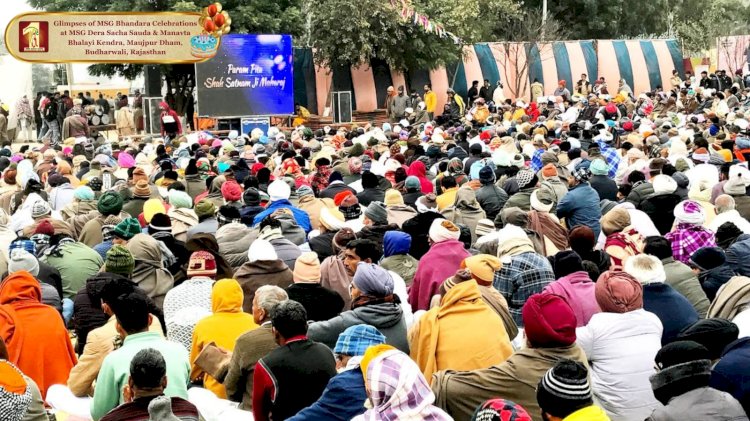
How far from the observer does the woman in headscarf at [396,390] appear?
4.10 m

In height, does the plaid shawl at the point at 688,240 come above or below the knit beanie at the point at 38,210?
below

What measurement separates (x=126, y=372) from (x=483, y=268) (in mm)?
2333

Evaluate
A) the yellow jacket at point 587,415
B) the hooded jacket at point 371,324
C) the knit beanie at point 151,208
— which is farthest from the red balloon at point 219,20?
the yellow jacket at point 587,415

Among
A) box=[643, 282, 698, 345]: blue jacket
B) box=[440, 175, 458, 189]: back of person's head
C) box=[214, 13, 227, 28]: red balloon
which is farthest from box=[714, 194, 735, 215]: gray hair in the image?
box=[214, 13, 227, 28]: red balloon

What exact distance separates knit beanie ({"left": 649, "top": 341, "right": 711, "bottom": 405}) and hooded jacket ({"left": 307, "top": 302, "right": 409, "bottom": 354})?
5.37 feet

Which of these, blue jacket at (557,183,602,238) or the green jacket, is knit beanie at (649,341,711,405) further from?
blue jacket at (557,183,602,238)

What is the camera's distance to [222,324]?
19.1ft

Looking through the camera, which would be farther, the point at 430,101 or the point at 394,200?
the point at 430,101

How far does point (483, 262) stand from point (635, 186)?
5215 millimetres

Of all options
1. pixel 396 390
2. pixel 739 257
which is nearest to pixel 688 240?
pixel 739 257

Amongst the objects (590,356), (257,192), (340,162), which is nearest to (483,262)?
(590,356)

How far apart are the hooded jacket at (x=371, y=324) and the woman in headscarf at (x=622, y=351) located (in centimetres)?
95

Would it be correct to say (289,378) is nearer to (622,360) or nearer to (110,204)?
(622,360)

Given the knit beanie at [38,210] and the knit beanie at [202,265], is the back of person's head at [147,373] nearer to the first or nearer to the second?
the knit beanie at [202,265]
